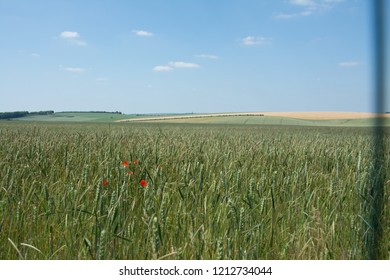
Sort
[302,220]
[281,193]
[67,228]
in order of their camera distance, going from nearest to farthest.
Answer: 1. [67,228]
2. [302,220]
3. [281,193]

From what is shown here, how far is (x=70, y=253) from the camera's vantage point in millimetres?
1664

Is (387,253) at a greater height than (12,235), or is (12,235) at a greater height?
(12,235)

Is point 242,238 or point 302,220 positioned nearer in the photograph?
point 242,238

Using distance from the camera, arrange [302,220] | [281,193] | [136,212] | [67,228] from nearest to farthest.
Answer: [67,228] < [302,220] < [136,212] < [281,193]

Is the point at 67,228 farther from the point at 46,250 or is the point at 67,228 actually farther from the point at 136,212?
the point at 136,212
